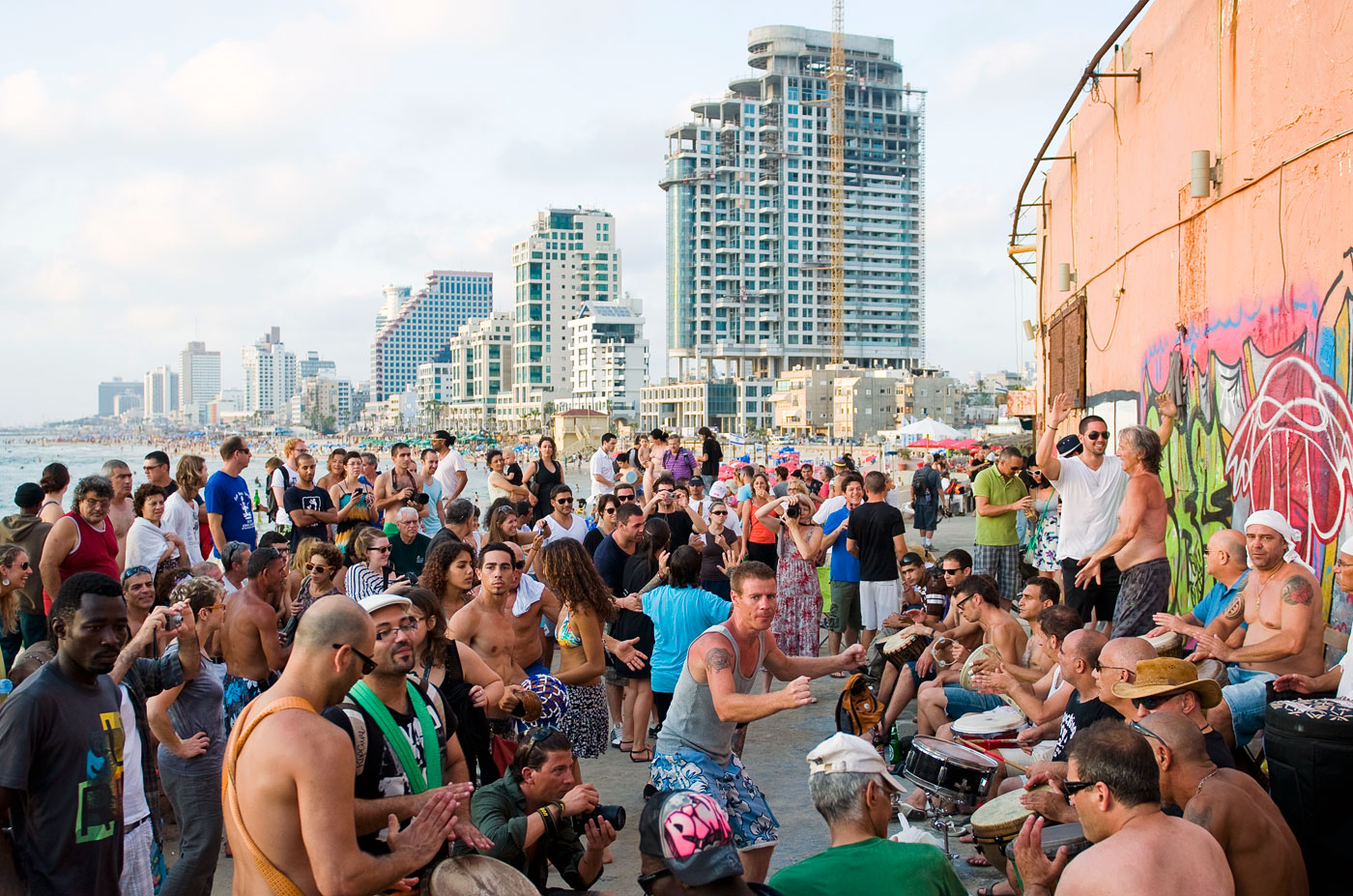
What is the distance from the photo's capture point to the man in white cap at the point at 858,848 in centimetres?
327

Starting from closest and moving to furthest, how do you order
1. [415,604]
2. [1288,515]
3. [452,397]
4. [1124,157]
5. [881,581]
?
[415,604]
[1288,515]
[881,581]
[1124,157]
[452,397]

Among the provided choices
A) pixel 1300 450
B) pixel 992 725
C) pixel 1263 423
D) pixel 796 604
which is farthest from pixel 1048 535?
pixel 992 725

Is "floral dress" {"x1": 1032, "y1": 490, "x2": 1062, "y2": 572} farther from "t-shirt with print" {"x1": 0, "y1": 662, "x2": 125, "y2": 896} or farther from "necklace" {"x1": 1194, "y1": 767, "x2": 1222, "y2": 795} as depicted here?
"t-shirt with print" {"x1": 0, "y1": 662, "x2": 125, "y2": 896}

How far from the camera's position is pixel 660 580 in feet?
26.1

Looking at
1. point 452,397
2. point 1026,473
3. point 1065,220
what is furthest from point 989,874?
point 452,397

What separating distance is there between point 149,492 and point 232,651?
3.18 m

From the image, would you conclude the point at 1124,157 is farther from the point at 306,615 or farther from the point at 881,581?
the point at 306,615

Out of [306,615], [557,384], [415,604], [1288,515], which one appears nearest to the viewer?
[306,615]

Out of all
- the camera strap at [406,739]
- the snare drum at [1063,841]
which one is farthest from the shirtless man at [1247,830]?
the camera strap at [406,739]

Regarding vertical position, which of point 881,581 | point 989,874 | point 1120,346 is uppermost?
Result: point 1120,346

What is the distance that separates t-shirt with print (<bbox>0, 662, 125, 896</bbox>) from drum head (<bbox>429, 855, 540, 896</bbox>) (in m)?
1.55

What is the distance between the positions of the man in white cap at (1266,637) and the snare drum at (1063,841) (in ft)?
4.48

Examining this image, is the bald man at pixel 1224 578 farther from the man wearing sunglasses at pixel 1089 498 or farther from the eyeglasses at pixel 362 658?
the eyeglasses at pixel 362 658

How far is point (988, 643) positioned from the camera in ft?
23.0
